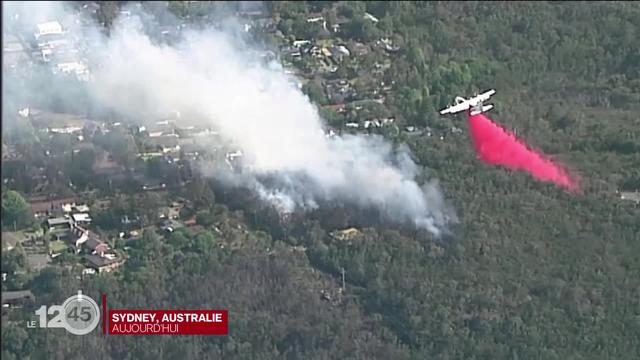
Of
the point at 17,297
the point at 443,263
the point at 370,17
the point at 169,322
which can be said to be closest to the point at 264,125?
the point at 443,263

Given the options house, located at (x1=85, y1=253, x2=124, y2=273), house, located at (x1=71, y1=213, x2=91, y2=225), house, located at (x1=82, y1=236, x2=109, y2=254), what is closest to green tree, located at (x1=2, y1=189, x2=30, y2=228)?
house, located at (x1=71, y1=213, x2=91, y2=225)

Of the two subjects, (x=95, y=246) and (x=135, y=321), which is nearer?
(x=135, y=321)

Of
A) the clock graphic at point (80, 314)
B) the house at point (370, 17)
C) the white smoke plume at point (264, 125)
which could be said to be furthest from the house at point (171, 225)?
the house at point (370, 17)

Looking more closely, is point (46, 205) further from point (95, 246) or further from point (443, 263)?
point (443, 263)

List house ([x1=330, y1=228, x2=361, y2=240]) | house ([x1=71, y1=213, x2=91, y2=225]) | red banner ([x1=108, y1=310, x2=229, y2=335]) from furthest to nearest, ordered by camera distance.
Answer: house ([x1=71, y1=213, x2=91, y2=225]) → house ([x1=330, y1=228, x2=361, y2=240]) → red banner ([x1=108, y1=310, x2=229, y2=335])

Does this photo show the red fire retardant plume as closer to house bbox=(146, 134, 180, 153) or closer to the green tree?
house bbox=(146, 134, 180, 153)

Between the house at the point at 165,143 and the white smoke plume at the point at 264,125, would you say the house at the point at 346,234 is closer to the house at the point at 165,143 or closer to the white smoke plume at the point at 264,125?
the white smoke plume at the point at 264,125

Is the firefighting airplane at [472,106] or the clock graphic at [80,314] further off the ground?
the firefighting airplane at [472,106]
